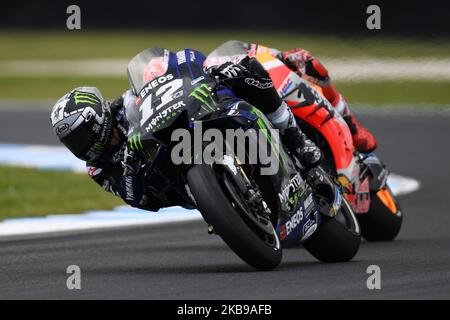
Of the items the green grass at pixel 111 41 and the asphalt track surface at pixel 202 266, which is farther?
the green grass at pixel 111 41

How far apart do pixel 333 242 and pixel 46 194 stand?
500 cm

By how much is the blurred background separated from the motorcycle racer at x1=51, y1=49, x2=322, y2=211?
308 centimetres

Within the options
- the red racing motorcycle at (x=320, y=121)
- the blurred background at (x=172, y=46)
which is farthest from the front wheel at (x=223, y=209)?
the blurred background at (x=172, y=46)

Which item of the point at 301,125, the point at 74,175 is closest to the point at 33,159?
the point at 74,175

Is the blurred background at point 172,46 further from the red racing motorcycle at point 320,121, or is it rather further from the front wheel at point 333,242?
the front wheel at point 333,242

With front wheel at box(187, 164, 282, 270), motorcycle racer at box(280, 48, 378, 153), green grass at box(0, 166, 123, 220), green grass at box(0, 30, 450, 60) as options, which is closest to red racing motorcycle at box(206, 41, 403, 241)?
motorcycle racer at box(280, 48, 378, 153)

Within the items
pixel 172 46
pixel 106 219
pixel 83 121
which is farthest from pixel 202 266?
pixel 172 46

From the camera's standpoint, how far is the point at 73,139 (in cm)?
648

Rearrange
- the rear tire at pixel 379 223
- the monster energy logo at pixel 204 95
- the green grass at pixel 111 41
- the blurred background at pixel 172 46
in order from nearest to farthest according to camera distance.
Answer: the monster energy logo at pixel 204 95
the rear tire at pixel 379 223
the blurred background at pixel 172 46
the green grass at pixel 111 41

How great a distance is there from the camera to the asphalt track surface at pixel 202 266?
5715 millimetres

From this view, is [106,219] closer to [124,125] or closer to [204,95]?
[124,125]

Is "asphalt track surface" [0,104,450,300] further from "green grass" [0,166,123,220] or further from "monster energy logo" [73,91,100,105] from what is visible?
"green grass" [0,166,123,220]

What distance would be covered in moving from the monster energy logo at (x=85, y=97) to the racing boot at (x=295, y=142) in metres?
1.03

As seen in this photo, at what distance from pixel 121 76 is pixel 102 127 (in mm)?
22603
